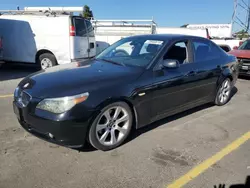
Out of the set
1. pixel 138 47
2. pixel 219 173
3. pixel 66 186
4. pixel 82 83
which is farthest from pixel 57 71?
pixel 219 173

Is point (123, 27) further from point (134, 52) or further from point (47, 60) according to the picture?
point (134, 52)

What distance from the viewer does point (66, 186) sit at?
8.60 feet

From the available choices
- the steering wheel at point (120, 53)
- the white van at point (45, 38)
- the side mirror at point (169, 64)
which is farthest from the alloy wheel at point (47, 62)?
the side mirror at point (169, 64)

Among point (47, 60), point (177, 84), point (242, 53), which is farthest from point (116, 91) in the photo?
point (242, 53)

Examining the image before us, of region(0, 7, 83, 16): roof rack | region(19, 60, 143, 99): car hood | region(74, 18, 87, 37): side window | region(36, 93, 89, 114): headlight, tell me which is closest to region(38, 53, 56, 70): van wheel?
region(74, 18, 87, 37): side window

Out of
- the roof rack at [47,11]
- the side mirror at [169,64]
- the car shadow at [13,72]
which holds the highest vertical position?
the roof rack at [47,11]

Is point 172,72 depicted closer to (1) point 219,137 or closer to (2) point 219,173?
(1) point 219,137

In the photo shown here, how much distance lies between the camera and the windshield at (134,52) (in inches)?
154

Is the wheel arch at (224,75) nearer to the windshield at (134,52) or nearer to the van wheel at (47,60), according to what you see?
the windshield at (134,52)

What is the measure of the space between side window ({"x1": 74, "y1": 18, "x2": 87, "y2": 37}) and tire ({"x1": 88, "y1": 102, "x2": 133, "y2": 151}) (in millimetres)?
6201

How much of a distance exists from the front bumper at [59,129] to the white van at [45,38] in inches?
237

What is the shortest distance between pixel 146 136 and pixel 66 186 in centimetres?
158

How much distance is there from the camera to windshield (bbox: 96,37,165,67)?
154 inches

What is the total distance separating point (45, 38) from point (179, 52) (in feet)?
20.2
